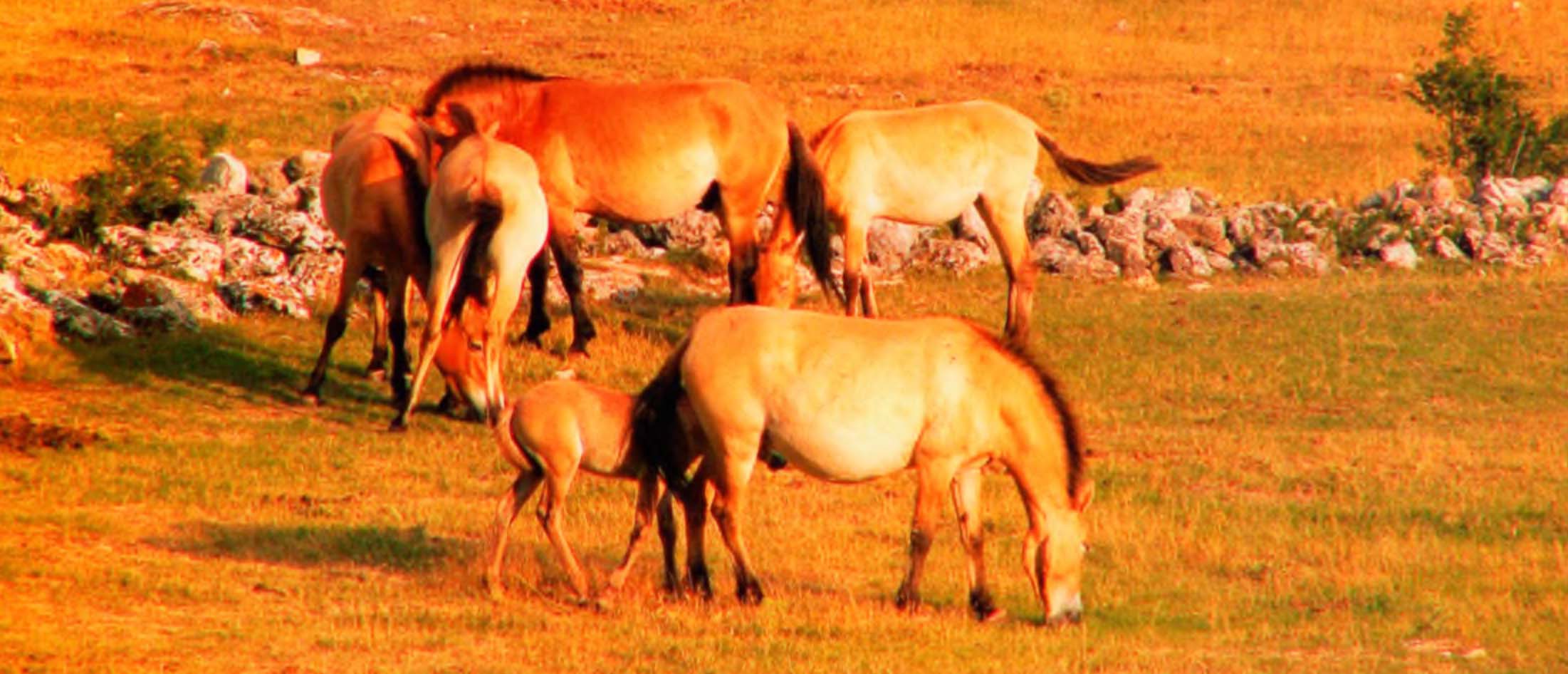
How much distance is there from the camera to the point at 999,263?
66.1 ft

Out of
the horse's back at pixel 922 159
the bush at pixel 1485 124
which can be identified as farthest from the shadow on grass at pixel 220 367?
the bush at pixel 1485 124

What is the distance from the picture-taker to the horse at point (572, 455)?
9.54 meters

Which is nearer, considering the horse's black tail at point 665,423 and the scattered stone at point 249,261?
the horse's black tail at point 665,423

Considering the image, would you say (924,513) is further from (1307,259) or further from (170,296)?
(1307,259)

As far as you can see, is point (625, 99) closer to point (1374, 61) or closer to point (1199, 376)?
point (1199, 376)

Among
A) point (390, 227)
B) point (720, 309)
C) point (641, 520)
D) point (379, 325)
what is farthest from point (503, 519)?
point (379, 325)

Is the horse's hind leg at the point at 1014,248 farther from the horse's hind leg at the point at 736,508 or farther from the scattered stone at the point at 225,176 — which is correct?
the horse's hind leg at the point at 736,508

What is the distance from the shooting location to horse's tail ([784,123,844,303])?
1559 cm

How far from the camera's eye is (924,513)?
941 centimetres

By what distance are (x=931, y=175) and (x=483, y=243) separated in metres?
4.53

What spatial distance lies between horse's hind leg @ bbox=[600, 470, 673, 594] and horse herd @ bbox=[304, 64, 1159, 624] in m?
0.01

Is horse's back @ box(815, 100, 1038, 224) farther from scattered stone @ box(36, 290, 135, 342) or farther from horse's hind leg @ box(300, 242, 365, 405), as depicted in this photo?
scattered stone @ box(36, 290, 135, 342)

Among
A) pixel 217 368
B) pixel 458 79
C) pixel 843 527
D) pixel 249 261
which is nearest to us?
pixel 843 527

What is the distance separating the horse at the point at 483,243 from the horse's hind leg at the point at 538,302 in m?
2.26
